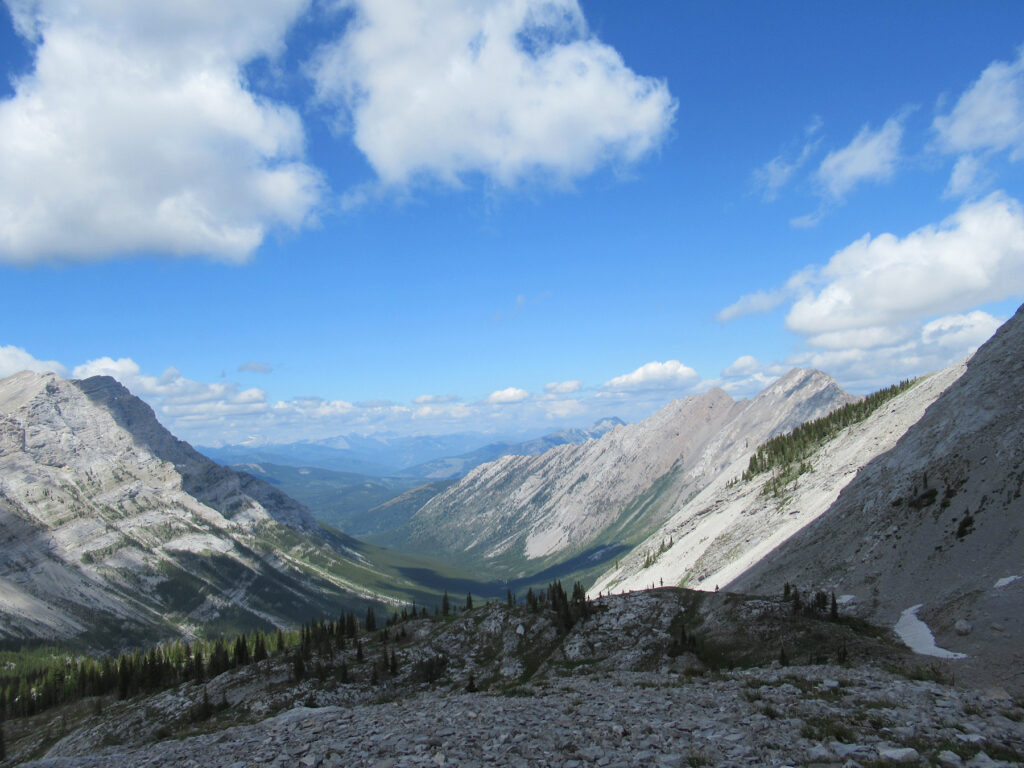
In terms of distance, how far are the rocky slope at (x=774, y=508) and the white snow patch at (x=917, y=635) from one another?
30568 mm

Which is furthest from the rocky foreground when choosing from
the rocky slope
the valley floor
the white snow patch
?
the rocky slope

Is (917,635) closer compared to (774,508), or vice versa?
(917,635)

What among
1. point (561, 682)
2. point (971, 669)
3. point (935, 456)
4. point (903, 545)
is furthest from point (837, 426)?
point (561, 682)

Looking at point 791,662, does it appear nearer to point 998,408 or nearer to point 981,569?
point 981,569

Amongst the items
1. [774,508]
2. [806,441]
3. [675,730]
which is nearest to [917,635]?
[675,730]

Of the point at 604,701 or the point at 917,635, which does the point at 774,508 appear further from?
the point at 604,701

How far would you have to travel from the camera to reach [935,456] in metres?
79.4

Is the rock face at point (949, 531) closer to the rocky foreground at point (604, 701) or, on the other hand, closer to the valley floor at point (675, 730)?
the rocky foreground at point (604, 701)

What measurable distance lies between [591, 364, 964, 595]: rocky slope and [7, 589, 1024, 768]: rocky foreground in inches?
1632

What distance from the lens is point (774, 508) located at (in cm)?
12900

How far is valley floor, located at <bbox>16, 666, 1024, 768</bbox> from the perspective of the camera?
19.1 m

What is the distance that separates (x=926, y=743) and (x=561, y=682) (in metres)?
26.9

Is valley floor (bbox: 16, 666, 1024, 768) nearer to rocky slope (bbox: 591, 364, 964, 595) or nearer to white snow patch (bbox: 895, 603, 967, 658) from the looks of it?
white snow patch (bbox: 895, 603, 967, 658)

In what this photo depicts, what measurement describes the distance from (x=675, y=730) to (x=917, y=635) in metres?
39.2
